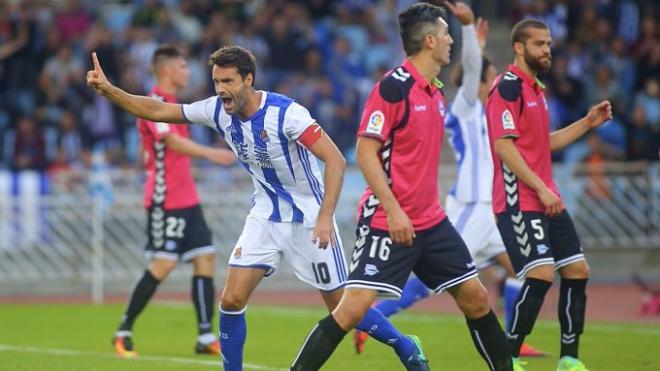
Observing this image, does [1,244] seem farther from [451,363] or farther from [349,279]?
[349,279]

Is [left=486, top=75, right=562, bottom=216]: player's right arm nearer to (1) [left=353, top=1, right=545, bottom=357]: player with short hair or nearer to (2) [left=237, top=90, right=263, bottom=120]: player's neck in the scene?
(2) [left=237, top=90, right=263, bottom=120]: player's neck

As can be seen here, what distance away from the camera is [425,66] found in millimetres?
8734

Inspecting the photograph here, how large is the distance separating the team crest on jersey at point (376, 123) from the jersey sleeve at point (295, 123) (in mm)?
658

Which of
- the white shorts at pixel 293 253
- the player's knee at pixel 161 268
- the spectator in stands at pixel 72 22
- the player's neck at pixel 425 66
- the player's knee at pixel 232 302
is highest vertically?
the spectator in stands at pixel 72 22

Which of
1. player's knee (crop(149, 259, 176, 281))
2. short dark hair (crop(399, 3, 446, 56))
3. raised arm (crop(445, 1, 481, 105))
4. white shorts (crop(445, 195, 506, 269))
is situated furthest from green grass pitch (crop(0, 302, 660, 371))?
short dark hair (crop(399, 3, 446, 56))

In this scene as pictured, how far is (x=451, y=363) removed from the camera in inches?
442

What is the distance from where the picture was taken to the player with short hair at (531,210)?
9.84 m

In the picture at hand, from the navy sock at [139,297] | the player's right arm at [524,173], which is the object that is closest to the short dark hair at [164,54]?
the navy sock at [139,297]

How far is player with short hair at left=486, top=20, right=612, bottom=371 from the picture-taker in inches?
388

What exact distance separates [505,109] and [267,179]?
1.82 meters

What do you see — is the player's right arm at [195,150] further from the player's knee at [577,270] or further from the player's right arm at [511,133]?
the player's knee at [577,270]

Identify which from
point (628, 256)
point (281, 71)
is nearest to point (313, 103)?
point (281, 71)

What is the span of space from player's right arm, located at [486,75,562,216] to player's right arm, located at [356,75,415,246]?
1.42m

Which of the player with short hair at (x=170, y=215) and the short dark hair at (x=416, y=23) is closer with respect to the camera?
the short dark hair at (x=416, y=23)
